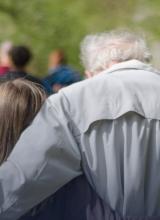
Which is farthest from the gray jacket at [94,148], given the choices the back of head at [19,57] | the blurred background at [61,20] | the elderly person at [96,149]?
the blurred background at [61,20]

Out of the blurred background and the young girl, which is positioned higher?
the young girl

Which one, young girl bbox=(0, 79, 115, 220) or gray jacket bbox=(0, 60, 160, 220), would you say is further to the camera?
young girl bbox=(0, 79, 115, 220)

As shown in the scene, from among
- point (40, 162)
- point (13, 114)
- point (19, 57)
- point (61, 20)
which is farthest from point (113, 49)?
point (61, 20)

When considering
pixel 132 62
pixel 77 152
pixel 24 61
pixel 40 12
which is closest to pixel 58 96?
pixel 77 152

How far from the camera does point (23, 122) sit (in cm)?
343

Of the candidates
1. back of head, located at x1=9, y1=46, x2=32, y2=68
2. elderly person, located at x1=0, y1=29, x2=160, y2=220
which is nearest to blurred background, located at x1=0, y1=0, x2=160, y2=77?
back of head, located at x1=9, y1=46, x2=32, y2=68

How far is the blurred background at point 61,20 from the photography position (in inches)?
469

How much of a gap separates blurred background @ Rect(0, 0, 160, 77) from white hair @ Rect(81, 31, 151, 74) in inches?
311

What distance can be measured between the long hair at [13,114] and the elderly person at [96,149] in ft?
0.61

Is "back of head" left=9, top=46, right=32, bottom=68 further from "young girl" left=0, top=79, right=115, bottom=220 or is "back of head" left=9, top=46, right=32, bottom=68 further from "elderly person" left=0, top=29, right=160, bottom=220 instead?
"elderly person" left=0, top=29, right=160, bottom=220

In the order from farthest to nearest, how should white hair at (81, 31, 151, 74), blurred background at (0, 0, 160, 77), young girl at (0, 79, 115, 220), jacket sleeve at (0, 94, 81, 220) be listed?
blurred background at (0, 0, 160, 77), white hair at (81, 31, 151, 74), young girl at (0, 79, 115, 220), jacket sleeve at (0, 94, 81, 220)

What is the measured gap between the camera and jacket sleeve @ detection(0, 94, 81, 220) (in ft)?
10.4

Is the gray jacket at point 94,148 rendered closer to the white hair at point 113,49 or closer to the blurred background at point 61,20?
the white hair at point 113,49

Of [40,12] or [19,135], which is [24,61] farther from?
[40,12]
